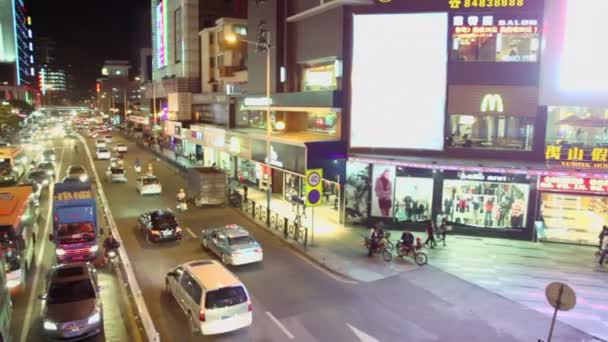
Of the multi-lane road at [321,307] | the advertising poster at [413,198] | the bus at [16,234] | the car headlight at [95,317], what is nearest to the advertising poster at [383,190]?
the advertising poster at [413,198]

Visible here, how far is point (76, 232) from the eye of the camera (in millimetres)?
19875

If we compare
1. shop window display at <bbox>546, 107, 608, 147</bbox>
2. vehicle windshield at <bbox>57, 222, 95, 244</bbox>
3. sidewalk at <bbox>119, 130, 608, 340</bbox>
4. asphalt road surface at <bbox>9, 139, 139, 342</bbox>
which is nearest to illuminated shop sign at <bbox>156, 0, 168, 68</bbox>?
asphalt road surface at <bbox>9, 139, 139, 342</bbox>

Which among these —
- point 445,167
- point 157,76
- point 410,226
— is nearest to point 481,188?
point 445,167

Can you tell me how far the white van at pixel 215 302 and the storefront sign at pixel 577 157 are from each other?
17.4 metres

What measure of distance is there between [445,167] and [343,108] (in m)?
6.57

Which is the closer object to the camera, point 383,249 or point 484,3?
point 383,249

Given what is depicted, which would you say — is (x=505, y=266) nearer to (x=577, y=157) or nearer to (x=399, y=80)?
(x=577, y=157)

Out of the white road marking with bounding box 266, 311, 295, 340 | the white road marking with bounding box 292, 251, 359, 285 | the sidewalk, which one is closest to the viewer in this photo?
the white road marking with bounding box 266, 311, 295, 340

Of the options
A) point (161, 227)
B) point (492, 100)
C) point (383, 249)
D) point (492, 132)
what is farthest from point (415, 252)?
point (161, 227)

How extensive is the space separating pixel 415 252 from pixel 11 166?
33509 millimetres

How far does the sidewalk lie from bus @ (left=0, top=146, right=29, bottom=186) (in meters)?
23.5

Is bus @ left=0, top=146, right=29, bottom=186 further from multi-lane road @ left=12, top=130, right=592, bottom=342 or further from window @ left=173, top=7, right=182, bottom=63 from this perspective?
window @ left=173, top=7, right=182, bottom=63

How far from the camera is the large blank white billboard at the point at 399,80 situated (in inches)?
989

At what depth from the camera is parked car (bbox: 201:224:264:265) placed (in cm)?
1969
